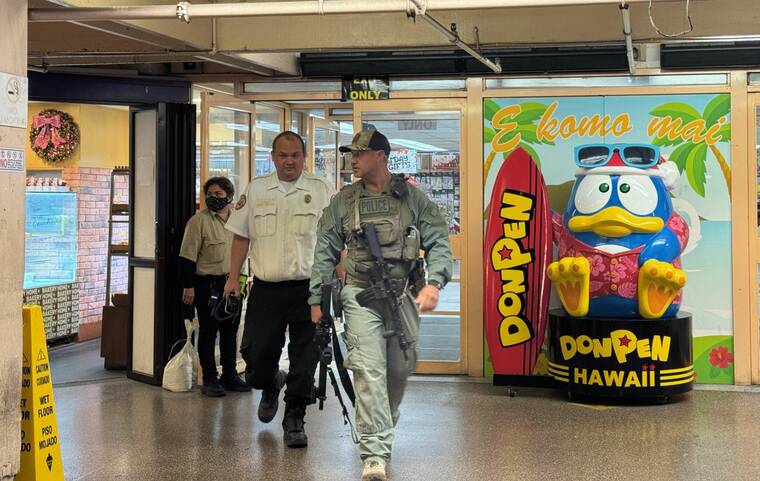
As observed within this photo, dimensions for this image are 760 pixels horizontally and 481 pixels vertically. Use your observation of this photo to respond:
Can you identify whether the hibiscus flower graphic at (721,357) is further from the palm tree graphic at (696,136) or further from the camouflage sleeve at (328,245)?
the camouflage sleeve at (328,245)

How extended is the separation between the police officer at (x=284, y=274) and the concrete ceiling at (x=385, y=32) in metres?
0.95

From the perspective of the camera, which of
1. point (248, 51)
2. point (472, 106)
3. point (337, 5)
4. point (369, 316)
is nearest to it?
point (337, 5)

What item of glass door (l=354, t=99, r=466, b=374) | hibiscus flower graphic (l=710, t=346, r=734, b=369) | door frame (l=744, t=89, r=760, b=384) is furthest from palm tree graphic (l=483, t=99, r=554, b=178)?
hibiscus flower graphic (l=710, t=346, r=734, b=369)

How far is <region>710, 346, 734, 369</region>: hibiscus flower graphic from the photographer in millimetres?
6777

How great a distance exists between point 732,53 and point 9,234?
475 cm

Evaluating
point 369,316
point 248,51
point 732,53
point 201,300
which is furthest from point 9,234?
point 732,53

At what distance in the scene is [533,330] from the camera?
21.6 ft

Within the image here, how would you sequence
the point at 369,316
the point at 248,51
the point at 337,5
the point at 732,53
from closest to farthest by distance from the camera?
1. the point at 337,5
2. the point at 369,316
3. the point at 248,51
4. the point at 732,53

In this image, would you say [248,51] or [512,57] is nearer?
[248,51]

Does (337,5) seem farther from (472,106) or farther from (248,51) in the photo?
(472,106)

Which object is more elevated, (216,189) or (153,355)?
(216,189)

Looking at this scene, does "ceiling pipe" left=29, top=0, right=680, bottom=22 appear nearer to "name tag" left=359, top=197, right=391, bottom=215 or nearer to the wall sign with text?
"name tag" left=359, top=197, right=391, bottom=215

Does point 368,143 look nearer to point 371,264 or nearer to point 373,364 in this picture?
point 371,264

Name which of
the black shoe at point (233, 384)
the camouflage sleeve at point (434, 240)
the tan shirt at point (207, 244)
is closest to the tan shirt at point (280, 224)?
the camouflage sleeve at point (434, 240)
